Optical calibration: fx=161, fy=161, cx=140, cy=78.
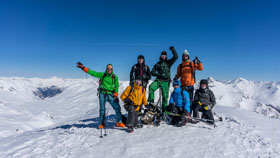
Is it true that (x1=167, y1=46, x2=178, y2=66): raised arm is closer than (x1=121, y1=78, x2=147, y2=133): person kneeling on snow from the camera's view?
No

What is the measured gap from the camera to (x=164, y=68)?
8594 mm

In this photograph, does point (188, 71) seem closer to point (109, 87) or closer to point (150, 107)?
point (150, 107)

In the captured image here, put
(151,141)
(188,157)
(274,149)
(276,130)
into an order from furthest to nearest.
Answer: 1. (276,130)
2. (151,141)
3. (274,149)
4. (188,157)

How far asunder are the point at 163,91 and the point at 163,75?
0.85m

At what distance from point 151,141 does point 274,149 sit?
400cm

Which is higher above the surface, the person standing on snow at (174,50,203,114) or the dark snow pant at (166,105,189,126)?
the person standing on snow at (174,50,203,114)

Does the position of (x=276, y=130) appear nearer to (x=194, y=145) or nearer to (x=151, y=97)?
(x=194, y=145)

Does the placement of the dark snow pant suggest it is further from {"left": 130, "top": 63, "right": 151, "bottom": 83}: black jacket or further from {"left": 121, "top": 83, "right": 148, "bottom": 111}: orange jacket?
{"left": 130, "top": 63, "right": 151, "bottom": 83}: black jacket

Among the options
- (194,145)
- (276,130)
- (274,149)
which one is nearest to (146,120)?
(194,145)

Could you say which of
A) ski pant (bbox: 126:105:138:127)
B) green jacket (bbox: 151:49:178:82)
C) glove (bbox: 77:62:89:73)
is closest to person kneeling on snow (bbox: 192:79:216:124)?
green jacket (bbox: 151:49:178:82)

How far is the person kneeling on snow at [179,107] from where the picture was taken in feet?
24.5

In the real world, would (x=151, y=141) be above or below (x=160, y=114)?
below

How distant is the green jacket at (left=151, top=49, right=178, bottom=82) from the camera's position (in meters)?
8.59

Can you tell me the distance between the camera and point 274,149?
205 inches
